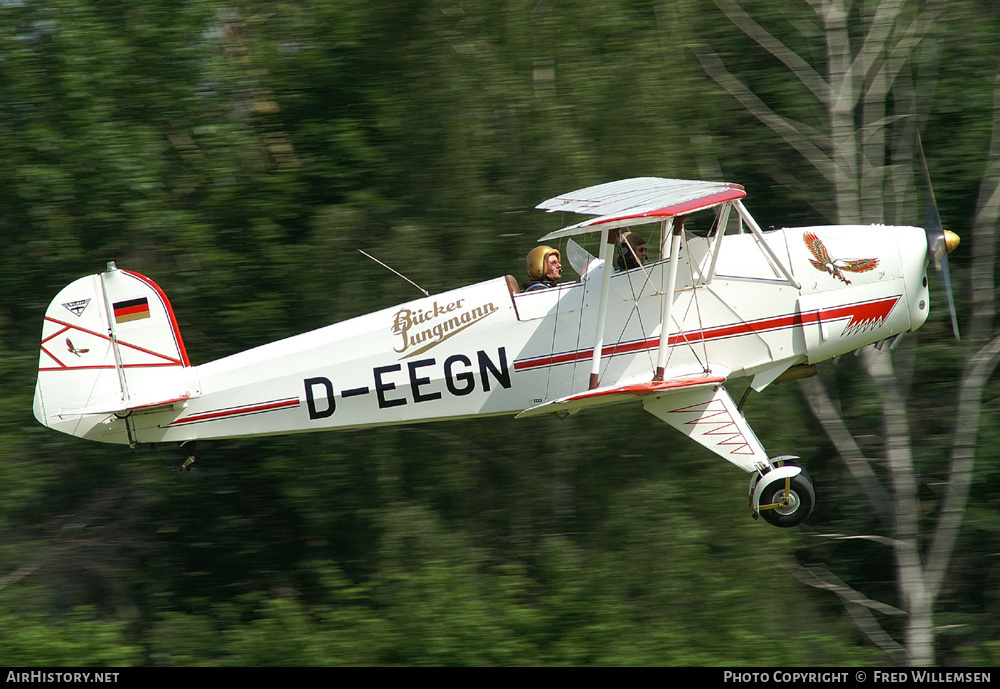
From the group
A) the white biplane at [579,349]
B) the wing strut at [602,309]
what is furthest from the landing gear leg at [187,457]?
the wing strut at [602,309]

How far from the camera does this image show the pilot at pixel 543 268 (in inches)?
311

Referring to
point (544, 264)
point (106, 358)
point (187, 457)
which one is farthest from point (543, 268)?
point (106, 358)

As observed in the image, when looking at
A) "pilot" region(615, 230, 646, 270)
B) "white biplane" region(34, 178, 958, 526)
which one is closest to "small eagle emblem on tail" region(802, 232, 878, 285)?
"white biplane" region(34, 178, 958, 526)

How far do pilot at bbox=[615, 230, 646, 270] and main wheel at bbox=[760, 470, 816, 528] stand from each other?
6.29 ft

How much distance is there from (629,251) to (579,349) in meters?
0.86

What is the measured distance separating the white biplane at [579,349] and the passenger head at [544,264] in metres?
0.19

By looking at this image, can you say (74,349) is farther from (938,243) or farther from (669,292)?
(938,243)

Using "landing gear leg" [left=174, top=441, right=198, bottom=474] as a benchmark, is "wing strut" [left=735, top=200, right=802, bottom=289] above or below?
above

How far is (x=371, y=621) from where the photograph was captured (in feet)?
33.8

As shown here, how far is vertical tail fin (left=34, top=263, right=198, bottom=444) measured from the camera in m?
7.97

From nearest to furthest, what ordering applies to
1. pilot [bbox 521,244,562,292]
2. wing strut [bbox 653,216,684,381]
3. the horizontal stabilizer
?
the horizontal stabilizer → wing strut [bbox 653,216,684,381] → pilot [bbox 521,244,562,292]

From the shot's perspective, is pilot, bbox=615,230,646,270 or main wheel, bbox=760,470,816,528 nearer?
main wheel, bbox=760,470,816,528

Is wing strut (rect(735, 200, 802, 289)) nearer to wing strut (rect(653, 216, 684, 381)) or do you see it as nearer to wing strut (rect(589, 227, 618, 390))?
wing strut (rect(653, 216, 684, 381))

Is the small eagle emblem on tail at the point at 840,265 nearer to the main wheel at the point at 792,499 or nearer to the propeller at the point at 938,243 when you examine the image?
the propeller at the point at 938,243
